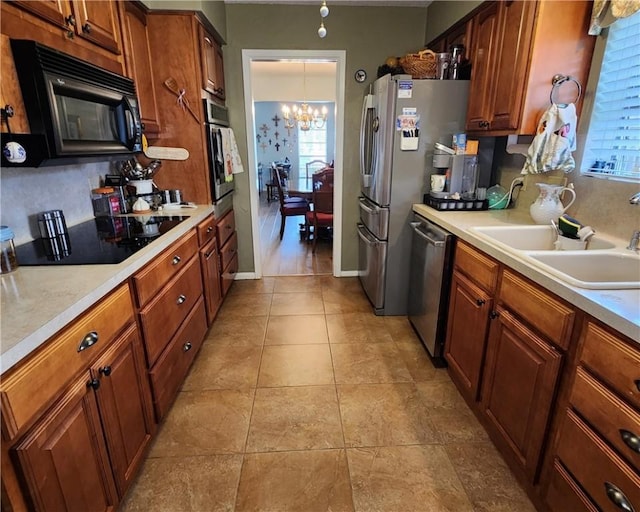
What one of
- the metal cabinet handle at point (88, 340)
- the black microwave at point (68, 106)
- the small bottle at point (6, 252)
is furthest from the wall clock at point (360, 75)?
the metal cabinet handle at point (88, 340)

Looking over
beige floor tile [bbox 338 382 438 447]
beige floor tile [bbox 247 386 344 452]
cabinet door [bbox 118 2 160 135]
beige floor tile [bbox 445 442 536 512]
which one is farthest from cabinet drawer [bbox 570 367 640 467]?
cabinet door [bbox 118 2 160 135]

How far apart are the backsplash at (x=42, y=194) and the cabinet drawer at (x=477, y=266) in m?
2.10

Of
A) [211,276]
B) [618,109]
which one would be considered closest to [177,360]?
[211,276]

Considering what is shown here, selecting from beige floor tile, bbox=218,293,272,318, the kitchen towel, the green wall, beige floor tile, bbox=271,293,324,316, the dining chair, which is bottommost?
beige floor tile, bbox=218,293,272,318

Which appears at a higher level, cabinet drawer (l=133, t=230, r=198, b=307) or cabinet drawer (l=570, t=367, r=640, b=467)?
→ cabinet drawer (l=133, t=230, r=198, b=307)

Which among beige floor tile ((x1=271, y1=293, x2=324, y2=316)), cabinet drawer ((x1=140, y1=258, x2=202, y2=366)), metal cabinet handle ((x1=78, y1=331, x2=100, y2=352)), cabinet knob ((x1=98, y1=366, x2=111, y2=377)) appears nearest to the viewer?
metal cabinet handle ((x1=78, y1=331, x2=100, y2=352))

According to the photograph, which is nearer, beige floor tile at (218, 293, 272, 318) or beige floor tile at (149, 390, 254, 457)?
beige floor tile at (149, 390, 254, 457)

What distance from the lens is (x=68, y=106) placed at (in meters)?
1.44

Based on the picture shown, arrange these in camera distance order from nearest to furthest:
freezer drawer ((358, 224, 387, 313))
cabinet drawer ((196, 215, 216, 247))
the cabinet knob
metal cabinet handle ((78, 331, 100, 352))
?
metal cabinet handle ((78, 331, 100, 352)), the cabinet knob, cabinet drawer ((196, 215, 216, 247)), freezer drawer ((358, 224, 387, 313))

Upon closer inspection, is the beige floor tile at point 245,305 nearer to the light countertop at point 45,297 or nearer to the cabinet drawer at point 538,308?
the light countertop at point 45,297

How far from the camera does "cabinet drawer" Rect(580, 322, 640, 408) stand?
3.00 ft

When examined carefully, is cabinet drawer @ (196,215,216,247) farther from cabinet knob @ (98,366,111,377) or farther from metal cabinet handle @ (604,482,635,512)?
metal cabinet handle @ (604,482,635,512)

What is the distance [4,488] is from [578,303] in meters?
1.56

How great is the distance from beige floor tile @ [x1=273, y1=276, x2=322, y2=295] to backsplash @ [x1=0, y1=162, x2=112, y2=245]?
174 centimetres
